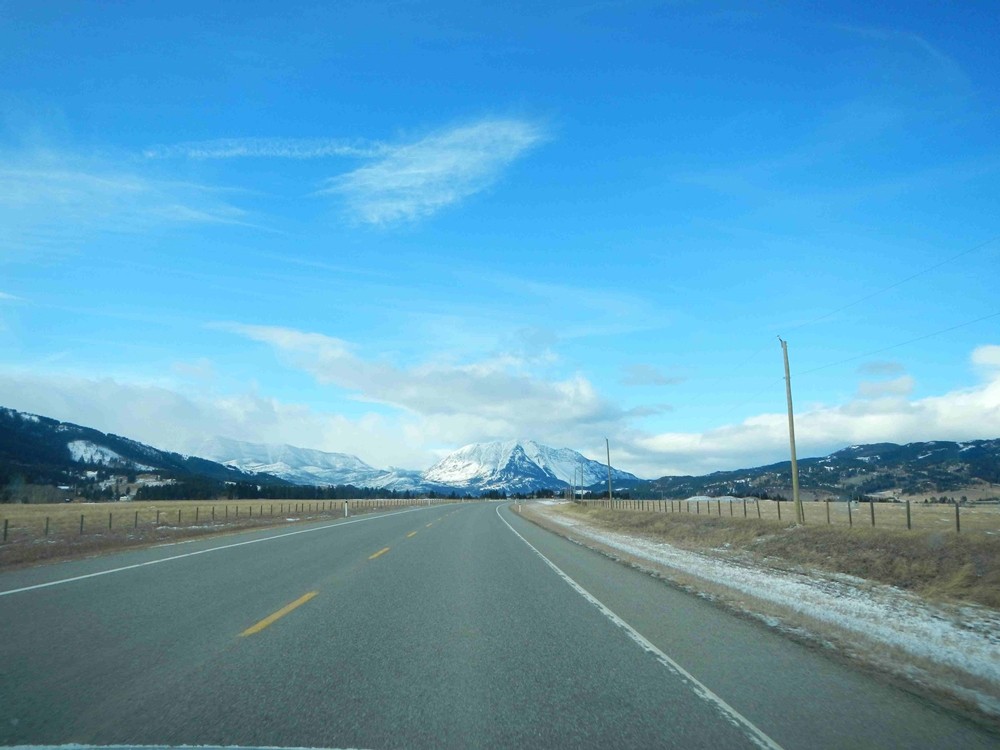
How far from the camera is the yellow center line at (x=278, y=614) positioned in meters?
8.95

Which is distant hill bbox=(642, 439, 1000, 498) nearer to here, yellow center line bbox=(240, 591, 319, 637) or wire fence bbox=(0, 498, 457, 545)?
wire fence bbox=(0, 498, 457, 545)

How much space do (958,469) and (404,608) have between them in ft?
606

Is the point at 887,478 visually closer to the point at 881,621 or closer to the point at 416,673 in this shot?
the point at 881,621

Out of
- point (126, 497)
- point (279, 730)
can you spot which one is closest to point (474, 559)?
point (279, 730)

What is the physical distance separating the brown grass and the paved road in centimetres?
643

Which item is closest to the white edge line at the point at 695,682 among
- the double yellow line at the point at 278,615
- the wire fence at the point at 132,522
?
the double yellow line at the point at 278,615

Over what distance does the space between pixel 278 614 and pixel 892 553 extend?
16018mm

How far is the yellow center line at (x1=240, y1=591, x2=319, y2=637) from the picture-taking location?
352 inches

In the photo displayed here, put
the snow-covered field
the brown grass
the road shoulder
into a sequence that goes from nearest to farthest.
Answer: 1. the road shoulder
2. the snow-covered field
3. the brown grass

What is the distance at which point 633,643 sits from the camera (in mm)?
8734

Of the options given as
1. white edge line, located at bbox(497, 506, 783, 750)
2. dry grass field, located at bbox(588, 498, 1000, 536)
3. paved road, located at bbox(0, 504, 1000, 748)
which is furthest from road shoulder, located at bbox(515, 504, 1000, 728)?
dry grass field, located at bbox(588, 498, 1000, 536)

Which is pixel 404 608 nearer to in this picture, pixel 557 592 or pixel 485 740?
pixel 557 592

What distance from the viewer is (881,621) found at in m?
11.2

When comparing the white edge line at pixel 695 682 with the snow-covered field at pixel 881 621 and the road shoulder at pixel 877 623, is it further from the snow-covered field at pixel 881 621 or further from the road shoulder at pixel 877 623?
the snow-covered field at pixel 881 621
